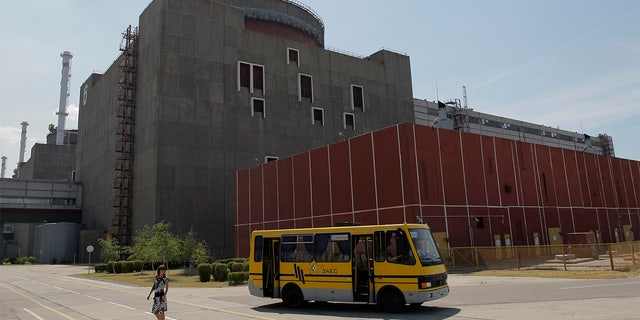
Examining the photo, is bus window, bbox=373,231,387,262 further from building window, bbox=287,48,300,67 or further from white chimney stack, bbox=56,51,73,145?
white chimney stack, bbox=56,51,73,145

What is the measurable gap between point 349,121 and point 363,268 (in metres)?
53.0

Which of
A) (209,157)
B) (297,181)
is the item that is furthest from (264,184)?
(209,157)

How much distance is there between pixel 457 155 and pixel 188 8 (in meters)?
39.0

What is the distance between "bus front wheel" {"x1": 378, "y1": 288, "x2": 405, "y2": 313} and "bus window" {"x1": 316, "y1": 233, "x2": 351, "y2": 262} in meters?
1.64

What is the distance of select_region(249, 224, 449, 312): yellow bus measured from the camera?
14711mm

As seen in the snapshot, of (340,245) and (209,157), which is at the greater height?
(209,157)

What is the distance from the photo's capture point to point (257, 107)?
60281 mm

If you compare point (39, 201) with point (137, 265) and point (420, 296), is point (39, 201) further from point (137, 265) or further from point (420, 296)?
point (420, 296)

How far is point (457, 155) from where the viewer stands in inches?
1394

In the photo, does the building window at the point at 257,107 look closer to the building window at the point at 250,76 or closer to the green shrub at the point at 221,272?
the building window at the point at 250,76

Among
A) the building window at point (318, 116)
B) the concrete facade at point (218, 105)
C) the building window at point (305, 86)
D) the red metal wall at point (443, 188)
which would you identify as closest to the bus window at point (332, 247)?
the red metal wall at point (443, 188)

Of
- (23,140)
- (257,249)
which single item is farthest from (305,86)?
(23,140)

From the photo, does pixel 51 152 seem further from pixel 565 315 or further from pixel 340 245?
pixel 565 315

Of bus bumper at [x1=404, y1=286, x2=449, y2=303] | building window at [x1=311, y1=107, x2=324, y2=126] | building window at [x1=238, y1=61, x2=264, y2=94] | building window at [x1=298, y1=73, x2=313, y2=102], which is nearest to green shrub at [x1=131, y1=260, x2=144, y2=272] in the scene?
building window at [x1=238, y1=61, x2=264, y2=94]
